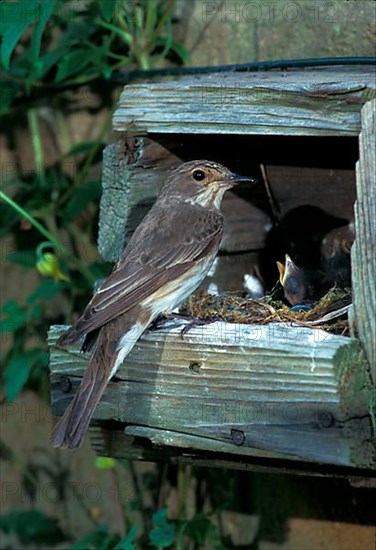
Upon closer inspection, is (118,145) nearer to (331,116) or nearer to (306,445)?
(331,116)

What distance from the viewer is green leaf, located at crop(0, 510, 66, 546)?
6.20 meters

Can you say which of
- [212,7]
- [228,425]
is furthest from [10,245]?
[228,425]

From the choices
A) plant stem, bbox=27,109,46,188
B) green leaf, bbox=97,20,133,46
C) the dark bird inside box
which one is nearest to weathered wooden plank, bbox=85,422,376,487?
the dark bird inside box

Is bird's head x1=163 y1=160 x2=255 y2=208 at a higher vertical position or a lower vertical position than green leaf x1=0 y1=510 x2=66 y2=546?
higher

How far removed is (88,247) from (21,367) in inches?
32.4

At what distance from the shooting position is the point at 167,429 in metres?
3.80

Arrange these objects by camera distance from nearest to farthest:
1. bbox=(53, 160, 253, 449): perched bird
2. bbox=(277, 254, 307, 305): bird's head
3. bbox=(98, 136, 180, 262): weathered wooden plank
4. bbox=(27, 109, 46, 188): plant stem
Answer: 1. bbox=(53, 160, 253, 449): perched bird
2. bbox=(277, 254, 307, 305): bird's head
3. bbox=(98, 136, 180, 262): weathered wooden plank
4. bbox=(27, 109, 46, 188): plant stem

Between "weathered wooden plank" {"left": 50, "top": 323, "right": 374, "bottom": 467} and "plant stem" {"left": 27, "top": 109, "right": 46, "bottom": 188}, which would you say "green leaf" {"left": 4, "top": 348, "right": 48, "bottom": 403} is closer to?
"plant stem" {"left": 27, "top": 109, "right": 46, "bottom": 188}

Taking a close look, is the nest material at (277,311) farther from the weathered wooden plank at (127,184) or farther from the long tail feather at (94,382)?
the weathered wooden plank at (127,184)

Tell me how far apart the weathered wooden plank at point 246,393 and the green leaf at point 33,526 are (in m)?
2.38

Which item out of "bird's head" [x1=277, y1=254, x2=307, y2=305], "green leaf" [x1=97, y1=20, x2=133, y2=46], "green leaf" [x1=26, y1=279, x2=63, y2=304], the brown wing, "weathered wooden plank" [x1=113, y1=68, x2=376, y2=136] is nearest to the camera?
"weathered wooden plank" [x1=113, y1=68, x2=376, y2=136]

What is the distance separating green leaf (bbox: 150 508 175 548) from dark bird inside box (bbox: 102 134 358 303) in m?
0.99

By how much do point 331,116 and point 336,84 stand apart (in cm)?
10

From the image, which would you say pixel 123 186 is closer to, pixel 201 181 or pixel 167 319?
pixel 201 181
